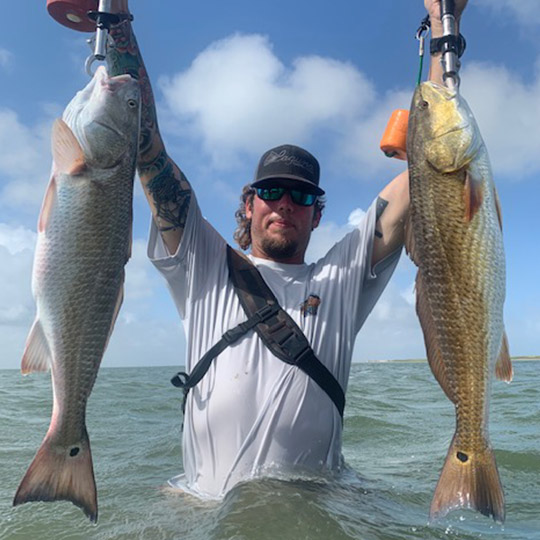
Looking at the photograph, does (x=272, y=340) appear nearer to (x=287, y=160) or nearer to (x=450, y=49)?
(x=287, y=160)

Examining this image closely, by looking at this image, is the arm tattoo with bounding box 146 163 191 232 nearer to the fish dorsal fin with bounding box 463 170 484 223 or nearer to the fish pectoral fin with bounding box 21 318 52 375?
the fish pectoral fin with bounding box 21 318 52 375

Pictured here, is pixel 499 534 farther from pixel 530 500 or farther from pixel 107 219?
pixel 107 219

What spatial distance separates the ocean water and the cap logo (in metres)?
2.28

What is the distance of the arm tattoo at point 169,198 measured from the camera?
4105 mm

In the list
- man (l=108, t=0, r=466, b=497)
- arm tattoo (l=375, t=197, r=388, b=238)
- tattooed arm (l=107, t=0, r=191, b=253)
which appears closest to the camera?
man (l=108, t=0, r=466, b=497)

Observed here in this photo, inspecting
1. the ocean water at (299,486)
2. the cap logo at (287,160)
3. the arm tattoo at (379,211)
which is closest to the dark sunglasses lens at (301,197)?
the cap logo at (287,160)

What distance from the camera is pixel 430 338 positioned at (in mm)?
3051

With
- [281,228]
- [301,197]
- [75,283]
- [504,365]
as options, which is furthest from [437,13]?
[75,283]

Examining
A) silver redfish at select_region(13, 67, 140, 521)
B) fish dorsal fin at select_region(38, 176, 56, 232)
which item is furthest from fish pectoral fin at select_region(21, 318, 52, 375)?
fish dorsal fin at select_region(38, 176, 56, 232)

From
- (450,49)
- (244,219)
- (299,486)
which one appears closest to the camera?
(450,49)

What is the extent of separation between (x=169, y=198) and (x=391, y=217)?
1658mm

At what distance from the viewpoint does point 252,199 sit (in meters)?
4.82

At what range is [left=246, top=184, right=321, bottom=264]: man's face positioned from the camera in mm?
4324

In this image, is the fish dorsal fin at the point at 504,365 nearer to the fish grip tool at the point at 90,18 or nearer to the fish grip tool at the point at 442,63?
the fish grip tool at the point at 442,63
